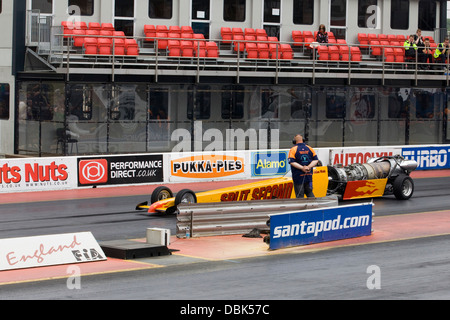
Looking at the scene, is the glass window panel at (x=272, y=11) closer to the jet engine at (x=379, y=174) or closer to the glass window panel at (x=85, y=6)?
the glass window panel at (x=85, y=6)

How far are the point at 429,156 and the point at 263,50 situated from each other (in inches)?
299

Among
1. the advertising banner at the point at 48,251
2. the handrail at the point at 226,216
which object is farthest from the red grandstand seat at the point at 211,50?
the advertising banner at the point at 48,251

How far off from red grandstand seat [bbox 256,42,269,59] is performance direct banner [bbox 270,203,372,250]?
1675cm

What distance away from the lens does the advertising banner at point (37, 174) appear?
77.6 feet

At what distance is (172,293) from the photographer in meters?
11.6

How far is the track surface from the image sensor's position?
1177cm

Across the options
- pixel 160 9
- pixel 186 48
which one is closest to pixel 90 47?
pixel 186 48

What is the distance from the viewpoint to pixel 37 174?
79.4 ft

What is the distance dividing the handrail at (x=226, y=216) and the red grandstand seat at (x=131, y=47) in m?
14.1

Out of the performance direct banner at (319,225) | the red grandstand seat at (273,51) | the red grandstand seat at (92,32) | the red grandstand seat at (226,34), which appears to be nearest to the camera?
the performance direct banner at (319,225)

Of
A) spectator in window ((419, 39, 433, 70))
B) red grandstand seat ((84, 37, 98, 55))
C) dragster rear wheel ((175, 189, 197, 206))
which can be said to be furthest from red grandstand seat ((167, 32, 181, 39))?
dragster rear wheel ((175, 189, 197, 206))

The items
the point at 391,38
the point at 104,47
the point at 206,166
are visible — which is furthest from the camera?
the point at 391,38

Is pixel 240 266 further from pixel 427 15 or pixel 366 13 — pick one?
pixel 427 15

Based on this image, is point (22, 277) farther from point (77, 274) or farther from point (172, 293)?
point (172, 293)
